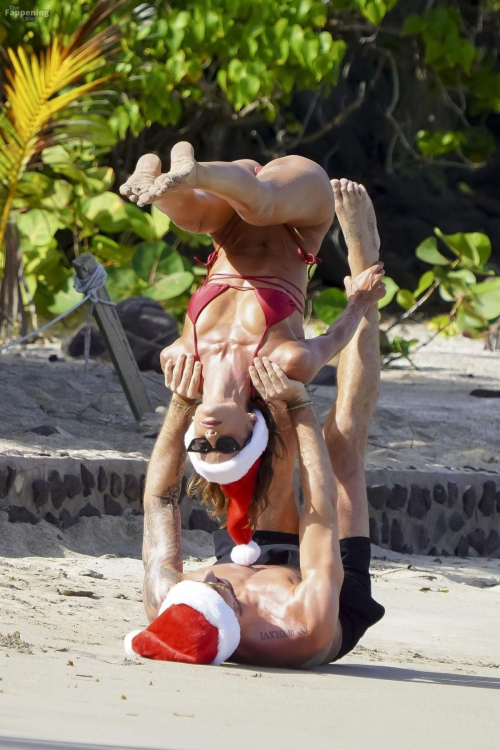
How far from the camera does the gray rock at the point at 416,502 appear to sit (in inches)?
209

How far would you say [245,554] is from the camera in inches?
119

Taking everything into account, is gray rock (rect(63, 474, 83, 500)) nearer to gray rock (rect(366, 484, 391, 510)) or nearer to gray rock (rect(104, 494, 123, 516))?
gray rock (rect(104, 494, 123, 516))

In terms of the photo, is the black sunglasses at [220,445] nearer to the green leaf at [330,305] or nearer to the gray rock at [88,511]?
the gray rock at [88,511]

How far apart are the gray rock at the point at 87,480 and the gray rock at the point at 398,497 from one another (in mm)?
1352

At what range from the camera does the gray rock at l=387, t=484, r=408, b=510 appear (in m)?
5.25

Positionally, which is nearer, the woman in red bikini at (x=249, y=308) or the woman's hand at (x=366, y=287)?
the woman in red bikini at (x=249, y=308)

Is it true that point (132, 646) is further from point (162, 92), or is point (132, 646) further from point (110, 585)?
point (162, 92)

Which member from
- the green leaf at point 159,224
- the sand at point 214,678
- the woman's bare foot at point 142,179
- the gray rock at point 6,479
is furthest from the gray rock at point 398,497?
the green leaf at point 159,224

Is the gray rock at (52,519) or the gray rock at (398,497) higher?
the gray rock at (398,497)

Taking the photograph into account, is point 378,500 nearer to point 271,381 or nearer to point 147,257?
Answer: point 271,381

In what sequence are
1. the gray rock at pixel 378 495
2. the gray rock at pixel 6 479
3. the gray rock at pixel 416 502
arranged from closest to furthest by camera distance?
1. the gray rock at pixel 6 479
2. the gray rock at pixel 378 495
3. the gray rock at pixel 416 502

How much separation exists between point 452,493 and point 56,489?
6.00ft

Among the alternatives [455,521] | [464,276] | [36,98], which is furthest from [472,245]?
[36,98]

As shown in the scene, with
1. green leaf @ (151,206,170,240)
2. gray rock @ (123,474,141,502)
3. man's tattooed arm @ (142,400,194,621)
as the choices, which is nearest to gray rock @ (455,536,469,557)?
gray rock @ (123,474,141,502)
